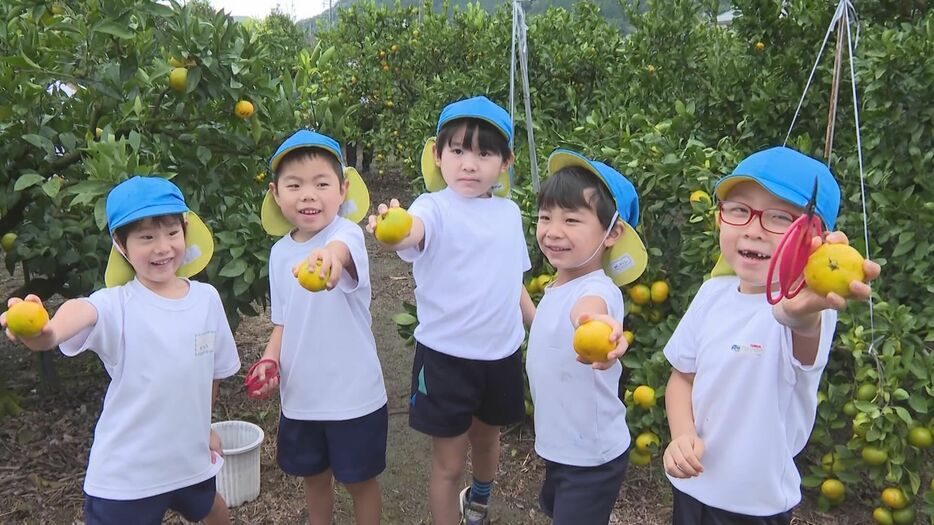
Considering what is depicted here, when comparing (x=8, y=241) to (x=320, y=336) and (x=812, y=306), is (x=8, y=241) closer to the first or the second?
(x=320, y=336)

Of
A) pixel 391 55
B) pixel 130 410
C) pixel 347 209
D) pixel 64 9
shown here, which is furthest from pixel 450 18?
pixel 130 410

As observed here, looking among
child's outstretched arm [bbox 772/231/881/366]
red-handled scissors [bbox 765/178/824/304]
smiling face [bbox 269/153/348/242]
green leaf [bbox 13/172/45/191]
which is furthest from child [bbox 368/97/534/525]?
green leaf [bbox 13/172/45/191]

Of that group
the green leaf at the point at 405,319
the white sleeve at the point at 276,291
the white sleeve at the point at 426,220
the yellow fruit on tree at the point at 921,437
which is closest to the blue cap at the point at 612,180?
the white sleeve at the point at 426,220

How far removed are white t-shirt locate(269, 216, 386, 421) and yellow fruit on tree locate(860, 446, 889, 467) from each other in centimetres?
155

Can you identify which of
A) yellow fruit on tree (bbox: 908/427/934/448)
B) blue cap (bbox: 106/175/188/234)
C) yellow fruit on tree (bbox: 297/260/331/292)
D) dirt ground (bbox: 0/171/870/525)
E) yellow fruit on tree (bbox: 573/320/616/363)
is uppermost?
blue cap (bbox: 106/175/188/234)

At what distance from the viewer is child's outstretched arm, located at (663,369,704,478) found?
1.60 metres

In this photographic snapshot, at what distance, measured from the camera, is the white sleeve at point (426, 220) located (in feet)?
7.36

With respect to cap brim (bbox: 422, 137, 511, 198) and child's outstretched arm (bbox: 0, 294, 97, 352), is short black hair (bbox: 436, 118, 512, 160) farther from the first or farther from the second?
child's outstretched arm (bbox: 0, 294, 97, 352)

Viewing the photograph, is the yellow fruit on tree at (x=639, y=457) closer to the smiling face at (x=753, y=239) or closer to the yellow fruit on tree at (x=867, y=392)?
the yellow fruit on tree at (x=867, y=392)

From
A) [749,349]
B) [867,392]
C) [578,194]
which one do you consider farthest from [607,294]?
[867,392]

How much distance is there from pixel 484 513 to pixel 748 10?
3093 millimetres

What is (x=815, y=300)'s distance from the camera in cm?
127

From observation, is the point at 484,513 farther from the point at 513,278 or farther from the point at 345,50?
the point at 345,50

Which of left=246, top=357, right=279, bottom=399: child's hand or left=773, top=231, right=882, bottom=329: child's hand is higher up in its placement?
left=773, top=231, right=882, bottom=329: child's hand
